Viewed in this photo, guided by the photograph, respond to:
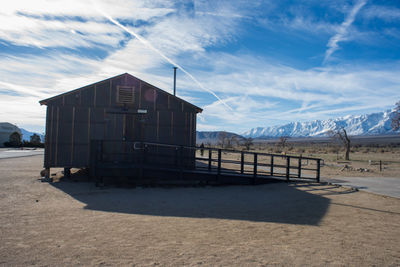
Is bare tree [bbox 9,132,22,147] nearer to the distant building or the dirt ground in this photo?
the distant building

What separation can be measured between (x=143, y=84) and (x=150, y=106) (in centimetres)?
99

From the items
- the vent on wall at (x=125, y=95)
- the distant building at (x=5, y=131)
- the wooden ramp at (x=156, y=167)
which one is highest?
the vent on wall at (x=125, y=95)

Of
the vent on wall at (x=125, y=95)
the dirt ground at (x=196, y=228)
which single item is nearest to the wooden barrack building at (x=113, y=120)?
the vent on wall at (x=125, y=95)

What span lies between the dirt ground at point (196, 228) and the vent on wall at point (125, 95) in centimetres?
411

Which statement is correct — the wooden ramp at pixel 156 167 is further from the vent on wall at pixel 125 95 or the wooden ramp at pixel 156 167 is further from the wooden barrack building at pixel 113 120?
the vent on wall at pixel 125 95

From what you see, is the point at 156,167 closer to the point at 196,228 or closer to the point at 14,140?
the point at 196,228

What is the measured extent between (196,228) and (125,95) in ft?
26.1

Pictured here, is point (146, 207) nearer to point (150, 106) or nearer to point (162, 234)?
point (162, 234)

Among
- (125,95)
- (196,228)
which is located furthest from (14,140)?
(196,228)

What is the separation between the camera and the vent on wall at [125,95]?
12.2 metres

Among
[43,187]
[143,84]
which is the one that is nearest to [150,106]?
[143,84]

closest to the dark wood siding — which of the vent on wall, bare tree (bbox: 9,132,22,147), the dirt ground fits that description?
the vent on wall

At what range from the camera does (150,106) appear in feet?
40.7

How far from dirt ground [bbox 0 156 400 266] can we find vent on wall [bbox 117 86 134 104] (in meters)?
4.11
